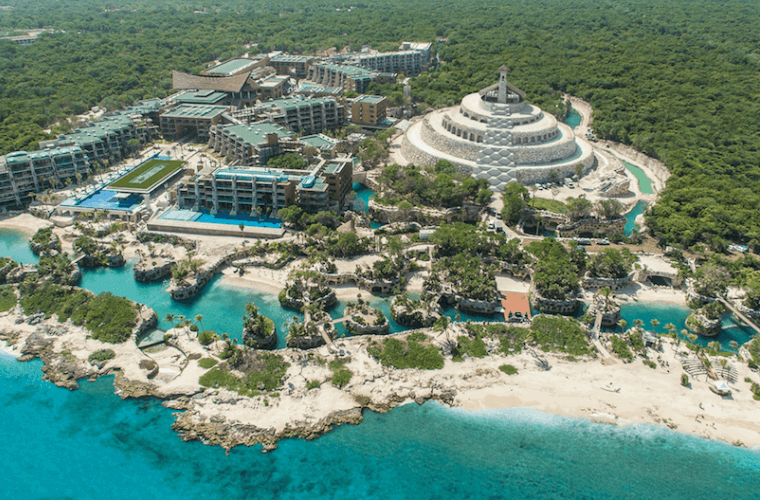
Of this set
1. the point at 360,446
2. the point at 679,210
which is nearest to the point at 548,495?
the point at 360,446

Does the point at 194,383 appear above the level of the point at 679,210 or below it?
below

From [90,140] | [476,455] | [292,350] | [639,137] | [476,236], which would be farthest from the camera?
[639,137]

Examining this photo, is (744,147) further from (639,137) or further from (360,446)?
(360,446)

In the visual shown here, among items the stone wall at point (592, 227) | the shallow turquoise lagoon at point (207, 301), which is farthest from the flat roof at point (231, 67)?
the stone wall at point (592, 227)

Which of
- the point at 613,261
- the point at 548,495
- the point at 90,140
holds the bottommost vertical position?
the point at 548,495

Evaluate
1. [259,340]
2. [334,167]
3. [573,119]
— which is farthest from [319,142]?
[573,119]

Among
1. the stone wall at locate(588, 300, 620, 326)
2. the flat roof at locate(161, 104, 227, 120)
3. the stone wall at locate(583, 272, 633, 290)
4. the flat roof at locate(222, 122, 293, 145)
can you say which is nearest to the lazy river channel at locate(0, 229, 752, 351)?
the stone wall at locate(588, 300, 620, 326)

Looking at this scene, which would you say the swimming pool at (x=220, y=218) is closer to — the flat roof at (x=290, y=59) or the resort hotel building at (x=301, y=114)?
the resort hotel building at (x=301, y=114)
